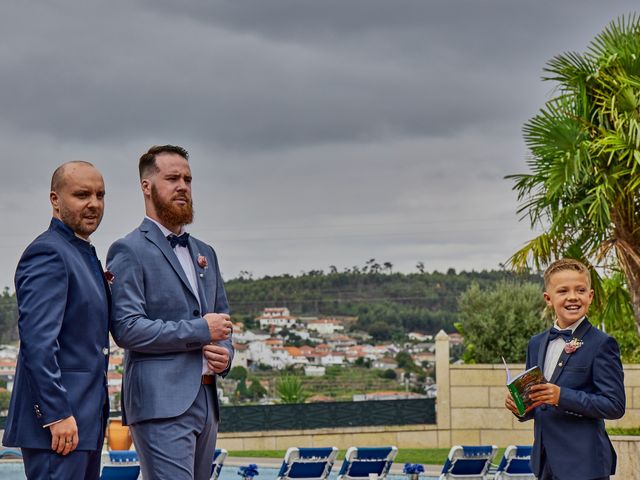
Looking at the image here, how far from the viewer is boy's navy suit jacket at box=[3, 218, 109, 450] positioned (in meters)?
3.96

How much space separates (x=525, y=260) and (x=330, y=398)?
15699mm

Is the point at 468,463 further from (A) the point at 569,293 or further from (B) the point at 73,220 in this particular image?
(B) the point at 73,220

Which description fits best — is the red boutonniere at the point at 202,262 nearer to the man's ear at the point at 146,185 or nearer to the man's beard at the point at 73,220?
the man's ear at the point at 146,185

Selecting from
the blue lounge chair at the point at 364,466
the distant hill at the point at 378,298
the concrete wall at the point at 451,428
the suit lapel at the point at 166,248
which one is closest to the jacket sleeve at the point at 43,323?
the suit lapel at the point at 166,248

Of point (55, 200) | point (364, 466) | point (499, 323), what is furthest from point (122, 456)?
point (499, 323)

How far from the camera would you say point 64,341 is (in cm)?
410

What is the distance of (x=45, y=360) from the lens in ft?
12.9

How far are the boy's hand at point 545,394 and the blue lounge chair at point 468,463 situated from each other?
5.67 meters

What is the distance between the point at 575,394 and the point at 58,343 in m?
2.16

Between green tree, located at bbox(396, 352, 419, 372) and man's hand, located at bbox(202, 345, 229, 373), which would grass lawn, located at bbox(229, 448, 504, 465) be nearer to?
green tree, located at bbox(396, 352, 419, 372)

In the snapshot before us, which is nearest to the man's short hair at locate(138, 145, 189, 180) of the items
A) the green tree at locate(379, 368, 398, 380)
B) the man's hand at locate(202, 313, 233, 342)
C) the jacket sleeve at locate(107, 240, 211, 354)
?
the jacket sleeve at locate(107, 240, 211, 354)

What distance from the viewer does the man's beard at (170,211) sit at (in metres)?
4.61

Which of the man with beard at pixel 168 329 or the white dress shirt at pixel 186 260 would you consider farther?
the white dress shirt at pixel 186 260

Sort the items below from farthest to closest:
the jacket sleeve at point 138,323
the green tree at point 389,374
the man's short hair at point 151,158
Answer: the green tree at point 389,374
the man's short hair at point 151,158
the jacket sleeve at point 138,323
